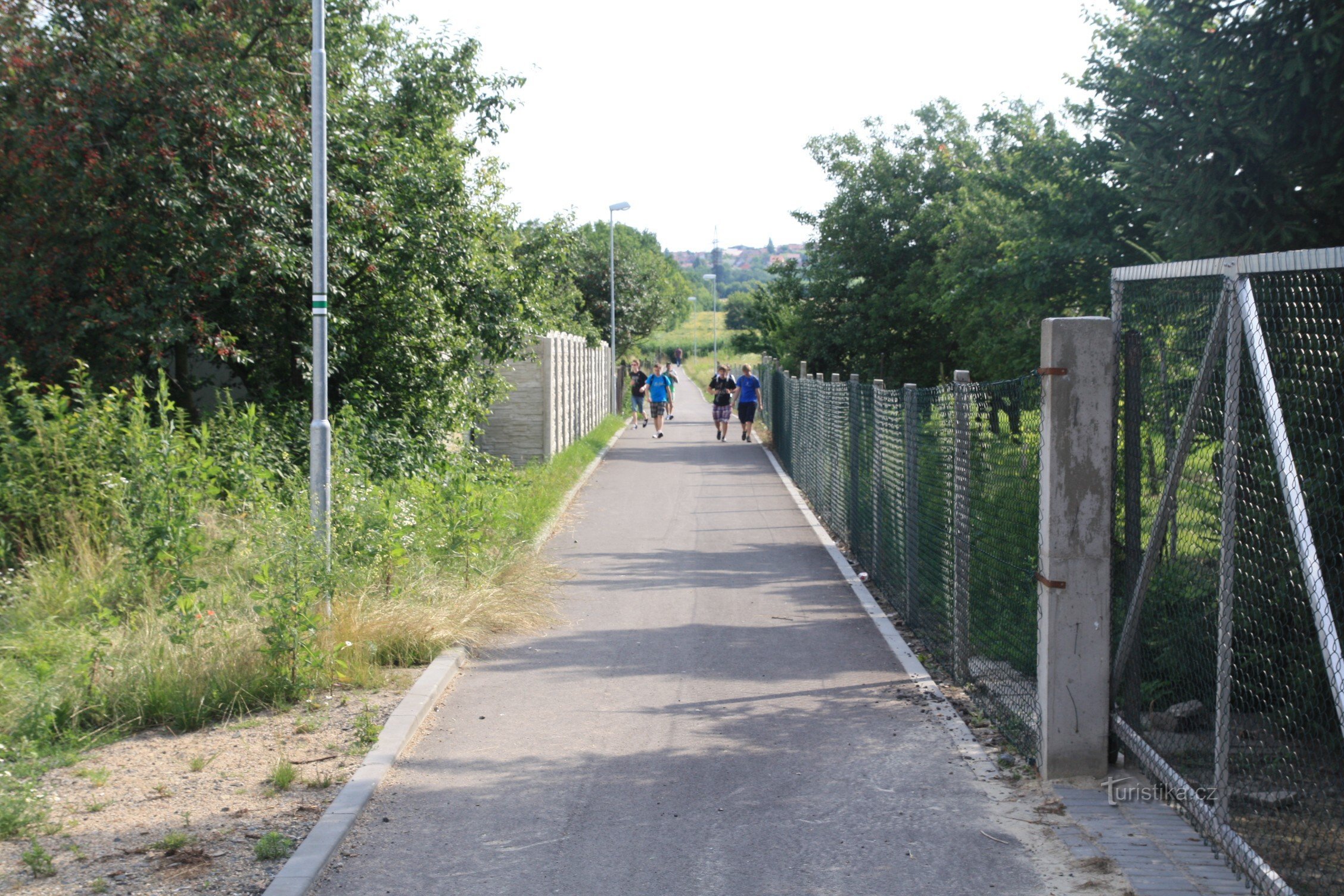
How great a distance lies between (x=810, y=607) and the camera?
32.1ft

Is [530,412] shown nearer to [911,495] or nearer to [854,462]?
[854,462]

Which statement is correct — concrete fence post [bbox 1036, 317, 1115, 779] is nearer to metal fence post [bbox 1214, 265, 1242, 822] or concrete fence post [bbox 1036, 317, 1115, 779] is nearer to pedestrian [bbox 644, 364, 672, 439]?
metal fence post [bbox 1214, 265, 1242, 822]

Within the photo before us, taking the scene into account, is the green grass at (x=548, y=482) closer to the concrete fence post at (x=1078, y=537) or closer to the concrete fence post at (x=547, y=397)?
the concrete fence post at (x=547, y=397)

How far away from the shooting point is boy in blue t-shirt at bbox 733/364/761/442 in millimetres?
27359

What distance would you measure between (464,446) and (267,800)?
12.1m

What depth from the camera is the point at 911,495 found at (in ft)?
28.2

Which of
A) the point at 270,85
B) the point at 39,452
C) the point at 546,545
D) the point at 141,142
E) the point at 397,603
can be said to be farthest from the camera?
the point at 546,545

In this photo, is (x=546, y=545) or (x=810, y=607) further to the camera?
(x=546, y=545)

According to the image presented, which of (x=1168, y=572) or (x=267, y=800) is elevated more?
(x=1168, y=572)

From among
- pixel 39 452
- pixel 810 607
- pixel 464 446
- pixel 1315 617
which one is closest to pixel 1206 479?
pixel 1315 617

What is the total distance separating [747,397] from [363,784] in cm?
2275

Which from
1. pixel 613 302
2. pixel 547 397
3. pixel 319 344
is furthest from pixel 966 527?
pixel 613 302

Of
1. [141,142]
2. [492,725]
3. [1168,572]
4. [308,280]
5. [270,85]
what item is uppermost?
[270,85]

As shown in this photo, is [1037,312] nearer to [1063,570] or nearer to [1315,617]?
[1063,570]
